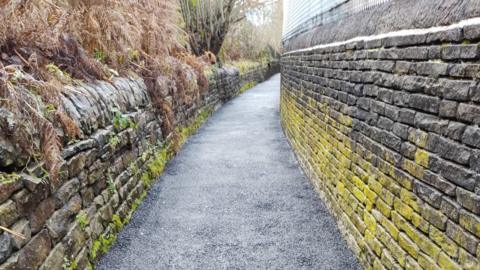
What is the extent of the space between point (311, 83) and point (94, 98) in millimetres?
3097

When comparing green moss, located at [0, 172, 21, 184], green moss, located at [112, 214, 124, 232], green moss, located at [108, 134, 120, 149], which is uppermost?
green moss, located at [0, 172, 21, 184]

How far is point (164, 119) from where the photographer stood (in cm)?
657

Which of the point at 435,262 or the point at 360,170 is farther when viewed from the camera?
the point at 360,170

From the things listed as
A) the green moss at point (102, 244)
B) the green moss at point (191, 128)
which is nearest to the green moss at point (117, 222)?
the green moss at point (102, 244)

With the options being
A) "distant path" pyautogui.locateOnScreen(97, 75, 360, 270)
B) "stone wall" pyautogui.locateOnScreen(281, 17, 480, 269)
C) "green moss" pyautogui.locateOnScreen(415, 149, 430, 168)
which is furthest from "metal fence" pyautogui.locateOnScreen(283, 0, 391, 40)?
"distant path" pyautogui.locateOnScreen(97, 75, 360, 270)

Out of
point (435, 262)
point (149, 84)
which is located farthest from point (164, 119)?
point (435, 262)

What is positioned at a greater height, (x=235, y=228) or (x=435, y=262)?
(x=435, y=262)

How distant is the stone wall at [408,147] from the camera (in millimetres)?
2064

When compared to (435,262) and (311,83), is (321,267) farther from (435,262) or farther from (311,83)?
(311,83)

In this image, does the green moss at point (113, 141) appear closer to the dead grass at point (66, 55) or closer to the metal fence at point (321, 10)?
the dead grass at point (66, 55)

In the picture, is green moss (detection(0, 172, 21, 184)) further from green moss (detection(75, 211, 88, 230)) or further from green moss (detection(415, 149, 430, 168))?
green moss (detection(415, 149, 430, 168))

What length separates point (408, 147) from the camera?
8.77ft

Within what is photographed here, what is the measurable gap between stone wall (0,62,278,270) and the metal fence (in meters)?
2.62

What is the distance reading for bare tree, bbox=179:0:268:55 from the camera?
12.2 meters
